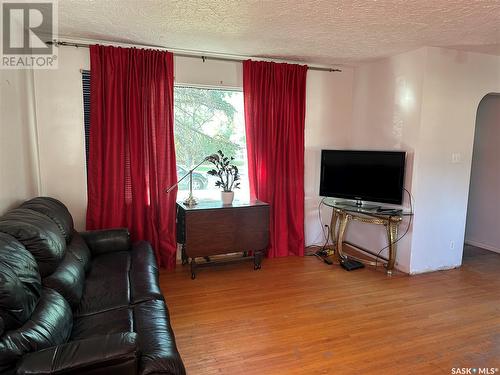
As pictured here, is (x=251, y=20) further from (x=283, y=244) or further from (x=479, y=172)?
(x=479, y=172)

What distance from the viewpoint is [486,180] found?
15.5 feet

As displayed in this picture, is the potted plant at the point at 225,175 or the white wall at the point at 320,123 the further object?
the white wall at the point at 320,123

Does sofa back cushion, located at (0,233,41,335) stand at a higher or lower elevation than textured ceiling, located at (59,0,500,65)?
lower

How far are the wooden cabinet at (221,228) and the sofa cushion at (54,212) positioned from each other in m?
1.10

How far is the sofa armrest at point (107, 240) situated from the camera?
3131mm

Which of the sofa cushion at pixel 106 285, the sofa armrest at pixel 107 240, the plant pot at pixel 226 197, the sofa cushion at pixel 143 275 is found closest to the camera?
the sofa cushion at pixel 106 285

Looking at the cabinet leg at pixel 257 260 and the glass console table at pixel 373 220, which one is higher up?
the glass console table at pixel 373 220

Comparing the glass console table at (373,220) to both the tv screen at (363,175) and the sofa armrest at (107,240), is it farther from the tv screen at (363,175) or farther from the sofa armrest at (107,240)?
the sofa armrest at (107,240)

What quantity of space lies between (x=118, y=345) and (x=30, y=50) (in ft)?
9.95

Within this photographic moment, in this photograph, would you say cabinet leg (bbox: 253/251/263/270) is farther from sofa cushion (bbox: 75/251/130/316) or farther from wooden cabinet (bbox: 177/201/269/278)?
sofa cushion (bbox: 75/251/130/316)

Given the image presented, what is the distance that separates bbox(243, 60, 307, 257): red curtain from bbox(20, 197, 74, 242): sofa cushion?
201 cm

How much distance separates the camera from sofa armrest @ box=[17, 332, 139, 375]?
1.37m


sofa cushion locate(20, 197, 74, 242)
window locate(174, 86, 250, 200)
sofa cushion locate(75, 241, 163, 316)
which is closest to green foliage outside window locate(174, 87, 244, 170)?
window locate(174, 86, 250, 200)

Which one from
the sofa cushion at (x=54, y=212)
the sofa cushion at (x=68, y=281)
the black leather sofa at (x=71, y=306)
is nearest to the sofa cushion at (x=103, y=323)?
the black leather sofa at (x=71, y=306)
